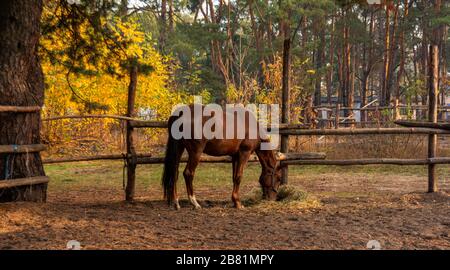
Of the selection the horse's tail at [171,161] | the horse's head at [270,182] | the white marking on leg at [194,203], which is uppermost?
the horse's tail at [171,161]

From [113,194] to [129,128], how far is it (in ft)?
6.41

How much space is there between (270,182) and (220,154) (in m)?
0.91

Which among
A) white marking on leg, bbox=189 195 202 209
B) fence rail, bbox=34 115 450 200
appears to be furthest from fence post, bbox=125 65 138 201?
white marking on leg, bbox=189 195 202 209

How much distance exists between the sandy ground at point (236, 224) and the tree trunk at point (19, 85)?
500 mm

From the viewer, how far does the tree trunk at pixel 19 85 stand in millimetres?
5984

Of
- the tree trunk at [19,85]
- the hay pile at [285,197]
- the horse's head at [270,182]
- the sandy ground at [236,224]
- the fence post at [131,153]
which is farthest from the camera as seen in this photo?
the fence post at [131,153]

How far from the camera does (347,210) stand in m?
6.45

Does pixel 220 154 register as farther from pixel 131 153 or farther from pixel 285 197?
pixel 131 153

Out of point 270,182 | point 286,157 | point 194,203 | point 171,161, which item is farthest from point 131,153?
point 286,157

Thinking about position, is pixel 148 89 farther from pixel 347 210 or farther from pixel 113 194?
pixel 347 210

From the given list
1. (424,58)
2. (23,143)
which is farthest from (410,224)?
(424,58)

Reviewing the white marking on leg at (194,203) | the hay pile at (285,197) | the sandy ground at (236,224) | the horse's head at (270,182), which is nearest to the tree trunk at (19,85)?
the sandy ground at (236,224)

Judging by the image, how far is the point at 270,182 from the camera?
23.4ft

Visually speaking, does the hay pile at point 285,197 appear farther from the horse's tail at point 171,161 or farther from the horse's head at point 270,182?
the horse's tail at point 171,161
